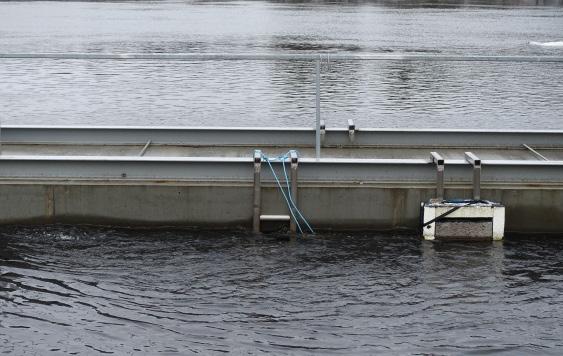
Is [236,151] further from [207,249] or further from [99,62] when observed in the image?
[99,62]

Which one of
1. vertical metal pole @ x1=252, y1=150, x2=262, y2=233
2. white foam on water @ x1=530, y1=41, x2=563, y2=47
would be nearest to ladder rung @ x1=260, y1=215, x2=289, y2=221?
vertical metal pole @ x1=252, y1=150, x2=262, y2=233

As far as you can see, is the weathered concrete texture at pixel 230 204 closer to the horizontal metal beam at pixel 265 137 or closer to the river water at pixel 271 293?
the river water at pixel 271 293

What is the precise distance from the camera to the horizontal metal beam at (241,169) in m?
16.1

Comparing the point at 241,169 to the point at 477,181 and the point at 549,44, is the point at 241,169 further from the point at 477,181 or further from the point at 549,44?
the point at 549,44

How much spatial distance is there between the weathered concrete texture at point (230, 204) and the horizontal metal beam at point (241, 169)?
0.22m

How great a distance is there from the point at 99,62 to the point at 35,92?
14.4m

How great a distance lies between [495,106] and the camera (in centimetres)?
3984

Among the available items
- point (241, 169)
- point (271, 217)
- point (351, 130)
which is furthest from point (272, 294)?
point (351, 130)

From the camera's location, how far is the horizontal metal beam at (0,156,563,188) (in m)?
16.1

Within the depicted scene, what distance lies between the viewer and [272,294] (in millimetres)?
14273

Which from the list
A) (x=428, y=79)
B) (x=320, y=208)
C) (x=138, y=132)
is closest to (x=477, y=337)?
(x=320, y=208)

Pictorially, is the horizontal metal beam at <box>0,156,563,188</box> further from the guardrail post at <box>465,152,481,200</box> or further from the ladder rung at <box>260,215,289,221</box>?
the ladder rung at <box>260,215,289,221</box>

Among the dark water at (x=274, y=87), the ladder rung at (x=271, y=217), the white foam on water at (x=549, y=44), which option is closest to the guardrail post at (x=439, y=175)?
the ladder rung at (x=271, y=217)

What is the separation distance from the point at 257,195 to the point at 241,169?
23.2 inches
